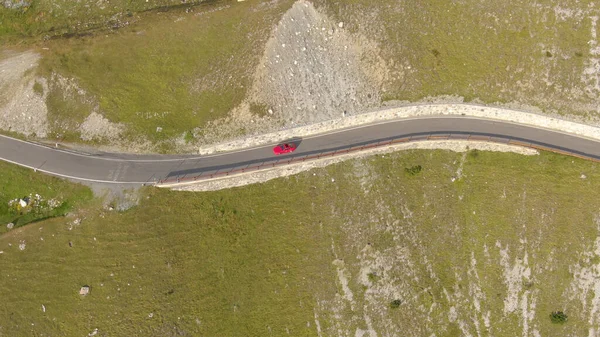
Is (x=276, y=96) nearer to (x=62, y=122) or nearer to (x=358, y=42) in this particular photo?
(x=358, y=42)

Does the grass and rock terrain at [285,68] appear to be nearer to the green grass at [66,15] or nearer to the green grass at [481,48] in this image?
the green grass at [481,48]

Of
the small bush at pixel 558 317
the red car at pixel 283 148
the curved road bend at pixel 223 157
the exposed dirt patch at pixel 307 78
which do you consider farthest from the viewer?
the curved road bend at pixel 223 157

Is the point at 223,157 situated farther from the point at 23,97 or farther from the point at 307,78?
the point at 23,97

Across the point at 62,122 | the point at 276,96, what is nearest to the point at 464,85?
the point at 276,96

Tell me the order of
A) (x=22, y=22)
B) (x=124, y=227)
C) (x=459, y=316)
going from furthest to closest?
(x=22, y=22) < (x=124, y=227) < (x=459, y=316)

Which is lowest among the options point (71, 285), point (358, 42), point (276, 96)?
point (71, 285)

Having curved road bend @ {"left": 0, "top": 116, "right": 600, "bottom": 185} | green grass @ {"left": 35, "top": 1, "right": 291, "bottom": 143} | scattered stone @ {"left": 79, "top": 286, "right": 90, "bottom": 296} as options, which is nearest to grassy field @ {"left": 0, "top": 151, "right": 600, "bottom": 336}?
scattered stone @ {"left": 79, "top": 286, "right": 90, "bottom": 296}

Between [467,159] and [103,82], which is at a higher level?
[467,159]

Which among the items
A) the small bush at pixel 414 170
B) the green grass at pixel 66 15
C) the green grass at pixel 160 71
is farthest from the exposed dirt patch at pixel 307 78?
the green grass at pixel 66 15
